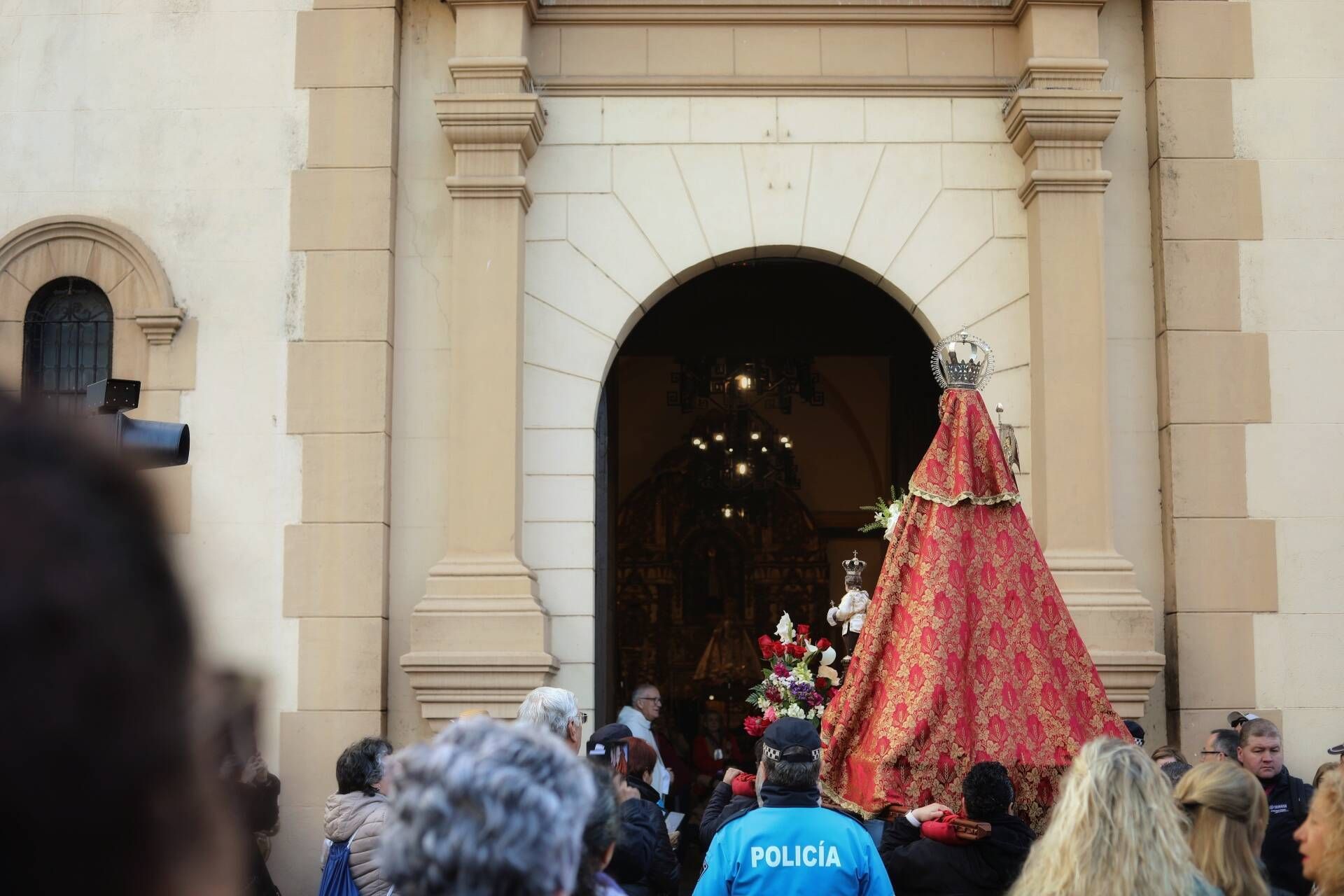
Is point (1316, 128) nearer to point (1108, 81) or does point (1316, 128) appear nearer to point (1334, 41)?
point (1334, 41)

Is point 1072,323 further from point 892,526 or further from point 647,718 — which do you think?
point 647,718

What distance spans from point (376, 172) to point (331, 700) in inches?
136

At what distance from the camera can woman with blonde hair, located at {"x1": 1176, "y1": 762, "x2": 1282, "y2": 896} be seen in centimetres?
414

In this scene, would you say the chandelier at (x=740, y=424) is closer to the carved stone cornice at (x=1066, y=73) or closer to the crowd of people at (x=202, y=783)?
the carved stone cornice at (x=1066, y=73)

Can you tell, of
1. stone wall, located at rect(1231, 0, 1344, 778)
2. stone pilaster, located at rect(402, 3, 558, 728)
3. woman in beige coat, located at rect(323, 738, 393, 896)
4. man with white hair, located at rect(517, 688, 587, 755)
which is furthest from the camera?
stone wall, located at rect(1231, 0, 1344, 778)

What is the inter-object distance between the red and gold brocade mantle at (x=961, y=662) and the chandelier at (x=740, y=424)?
963 cm

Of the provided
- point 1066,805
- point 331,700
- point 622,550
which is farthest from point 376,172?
point 622,550

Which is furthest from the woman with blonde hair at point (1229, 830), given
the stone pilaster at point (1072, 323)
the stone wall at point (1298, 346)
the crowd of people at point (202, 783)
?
the stone wall at point (1298, 346)

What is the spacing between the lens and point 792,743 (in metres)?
5.09

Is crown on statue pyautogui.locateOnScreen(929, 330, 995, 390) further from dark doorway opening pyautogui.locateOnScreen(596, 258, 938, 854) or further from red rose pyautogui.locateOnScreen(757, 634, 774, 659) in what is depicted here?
dark doorway opening pyautogui.locateOnScreen(596, 258, 938, 854)

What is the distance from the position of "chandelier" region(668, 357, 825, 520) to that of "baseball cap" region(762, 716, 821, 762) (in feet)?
38.0

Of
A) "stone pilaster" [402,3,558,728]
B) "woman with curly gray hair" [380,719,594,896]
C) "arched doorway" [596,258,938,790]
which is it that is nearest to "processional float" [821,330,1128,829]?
"stone pilaster" [402,3,558,728]

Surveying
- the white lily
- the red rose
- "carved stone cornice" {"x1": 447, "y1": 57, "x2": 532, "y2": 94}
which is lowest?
the red rose

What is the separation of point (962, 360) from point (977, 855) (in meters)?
2.78
